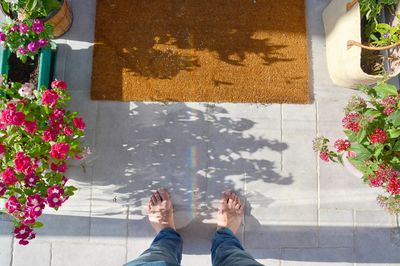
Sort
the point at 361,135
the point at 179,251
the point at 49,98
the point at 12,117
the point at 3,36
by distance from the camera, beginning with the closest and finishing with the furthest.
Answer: the point at 12,117 < the point at 49,98 < the point at 361,135 < the point at 3,36 < the point at 179,251

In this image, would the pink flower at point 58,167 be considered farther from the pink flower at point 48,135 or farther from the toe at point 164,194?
the toe at point 164,194

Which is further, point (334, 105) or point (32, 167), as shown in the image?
point (334, 105)

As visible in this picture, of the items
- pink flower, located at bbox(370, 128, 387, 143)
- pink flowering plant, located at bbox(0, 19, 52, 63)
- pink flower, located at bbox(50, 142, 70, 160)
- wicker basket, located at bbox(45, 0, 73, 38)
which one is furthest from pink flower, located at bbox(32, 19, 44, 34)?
pink flower, located at bbox(370, 128, 387, 143)

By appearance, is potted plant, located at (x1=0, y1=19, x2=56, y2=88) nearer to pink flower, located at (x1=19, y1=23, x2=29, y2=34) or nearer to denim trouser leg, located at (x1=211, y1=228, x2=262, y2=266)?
pink flower, located at (x1=19, y1=23, x2=29, y2=34)

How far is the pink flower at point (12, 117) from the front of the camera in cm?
199

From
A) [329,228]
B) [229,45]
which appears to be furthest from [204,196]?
[229,45]

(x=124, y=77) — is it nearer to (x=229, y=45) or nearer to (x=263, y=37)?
(x=229, y=45)

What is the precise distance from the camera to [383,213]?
286 cm

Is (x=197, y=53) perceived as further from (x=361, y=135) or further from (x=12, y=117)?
(x=12, y=117)

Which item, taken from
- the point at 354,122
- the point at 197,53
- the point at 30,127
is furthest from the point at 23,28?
the point at 354,122

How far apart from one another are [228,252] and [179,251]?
1.12ft

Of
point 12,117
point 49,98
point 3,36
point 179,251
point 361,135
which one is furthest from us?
point 179,251

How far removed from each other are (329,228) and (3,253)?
6.97 feet

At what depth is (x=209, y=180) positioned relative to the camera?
9.24 ft
